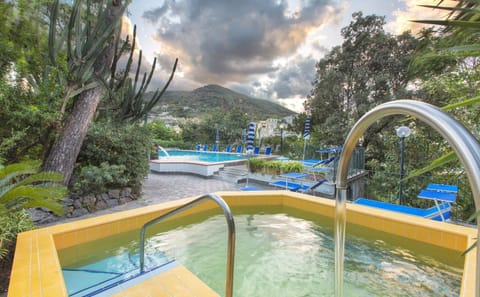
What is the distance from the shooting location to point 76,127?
5512 mm

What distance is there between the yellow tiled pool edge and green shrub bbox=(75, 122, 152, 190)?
183cm

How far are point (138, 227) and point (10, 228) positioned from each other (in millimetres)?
1746

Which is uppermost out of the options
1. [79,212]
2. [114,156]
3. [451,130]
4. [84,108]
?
[84,108]

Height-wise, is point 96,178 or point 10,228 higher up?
point 96,178

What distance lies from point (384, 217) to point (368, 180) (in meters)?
5.11

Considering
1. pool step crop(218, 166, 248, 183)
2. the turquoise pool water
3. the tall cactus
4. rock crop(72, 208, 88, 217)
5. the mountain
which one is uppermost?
the mountain

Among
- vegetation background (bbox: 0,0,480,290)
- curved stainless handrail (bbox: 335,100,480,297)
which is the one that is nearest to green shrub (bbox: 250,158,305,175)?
vegetation background (bbox: 0,0,480,290)

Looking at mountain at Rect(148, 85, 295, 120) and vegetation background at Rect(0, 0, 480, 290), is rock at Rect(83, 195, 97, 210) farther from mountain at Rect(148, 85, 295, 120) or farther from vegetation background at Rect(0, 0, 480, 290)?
mountain at Rect(148, 85, 295, 120)

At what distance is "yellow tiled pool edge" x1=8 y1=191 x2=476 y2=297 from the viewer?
7.38ft

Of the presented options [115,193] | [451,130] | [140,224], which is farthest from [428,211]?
[115,193]

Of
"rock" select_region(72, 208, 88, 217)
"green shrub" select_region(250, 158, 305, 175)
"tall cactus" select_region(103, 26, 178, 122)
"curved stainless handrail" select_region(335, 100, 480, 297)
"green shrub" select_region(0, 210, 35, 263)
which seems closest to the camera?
"curved stainless handrail" select_region(335, 100, 480, 297)

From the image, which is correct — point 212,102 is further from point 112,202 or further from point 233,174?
point 112,202

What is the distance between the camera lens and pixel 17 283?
217 centimetres

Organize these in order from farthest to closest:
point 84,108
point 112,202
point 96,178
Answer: point 112,202
point 84,108
point 96,178
